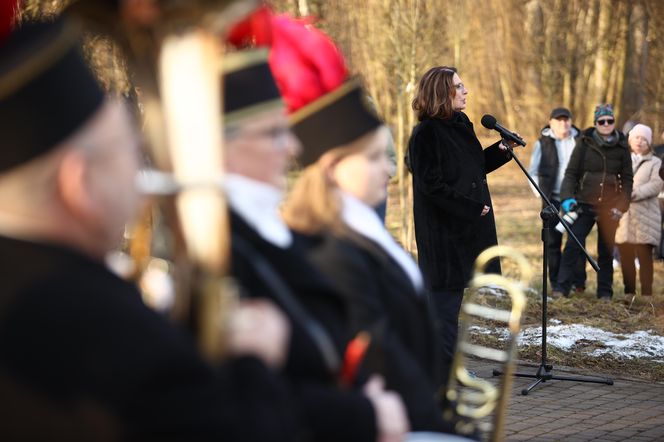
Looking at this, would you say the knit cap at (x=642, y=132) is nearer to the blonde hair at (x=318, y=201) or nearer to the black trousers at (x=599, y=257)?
the black trousers at (x=599, y=257)

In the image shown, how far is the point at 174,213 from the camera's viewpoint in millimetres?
1802

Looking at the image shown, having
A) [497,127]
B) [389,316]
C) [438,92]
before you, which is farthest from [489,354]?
[438,92]

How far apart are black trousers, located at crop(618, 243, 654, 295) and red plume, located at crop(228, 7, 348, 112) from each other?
903 centimetres

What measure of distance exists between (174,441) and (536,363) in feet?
21.7

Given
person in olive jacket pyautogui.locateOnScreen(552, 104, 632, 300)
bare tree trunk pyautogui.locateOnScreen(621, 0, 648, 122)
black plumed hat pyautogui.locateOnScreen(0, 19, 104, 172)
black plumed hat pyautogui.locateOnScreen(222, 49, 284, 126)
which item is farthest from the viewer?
bare tree trunk pyautogui.locateOnScreen(621, 0, 648, 122)

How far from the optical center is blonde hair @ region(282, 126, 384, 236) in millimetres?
2793

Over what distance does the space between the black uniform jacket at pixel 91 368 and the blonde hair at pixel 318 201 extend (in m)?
1.11

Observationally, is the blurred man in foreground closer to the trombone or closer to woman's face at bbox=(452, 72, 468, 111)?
the trombone

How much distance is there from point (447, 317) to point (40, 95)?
16.9 ft

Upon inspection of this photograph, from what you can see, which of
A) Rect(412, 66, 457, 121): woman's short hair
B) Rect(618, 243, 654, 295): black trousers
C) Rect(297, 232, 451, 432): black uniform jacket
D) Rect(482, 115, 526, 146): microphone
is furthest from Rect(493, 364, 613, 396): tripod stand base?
Rect(297, 232, 451, 432): black uniform jacket

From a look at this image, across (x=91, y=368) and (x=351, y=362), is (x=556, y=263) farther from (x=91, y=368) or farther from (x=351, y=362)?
(x=91, y=368)

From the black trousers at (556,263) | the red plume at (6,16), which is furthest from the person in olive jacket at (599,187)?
the red plume at (6,16)

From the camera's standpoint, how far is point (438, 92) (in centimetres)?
682

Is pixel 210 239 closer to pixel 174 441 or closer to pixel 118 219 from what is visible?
pixel 118 219
